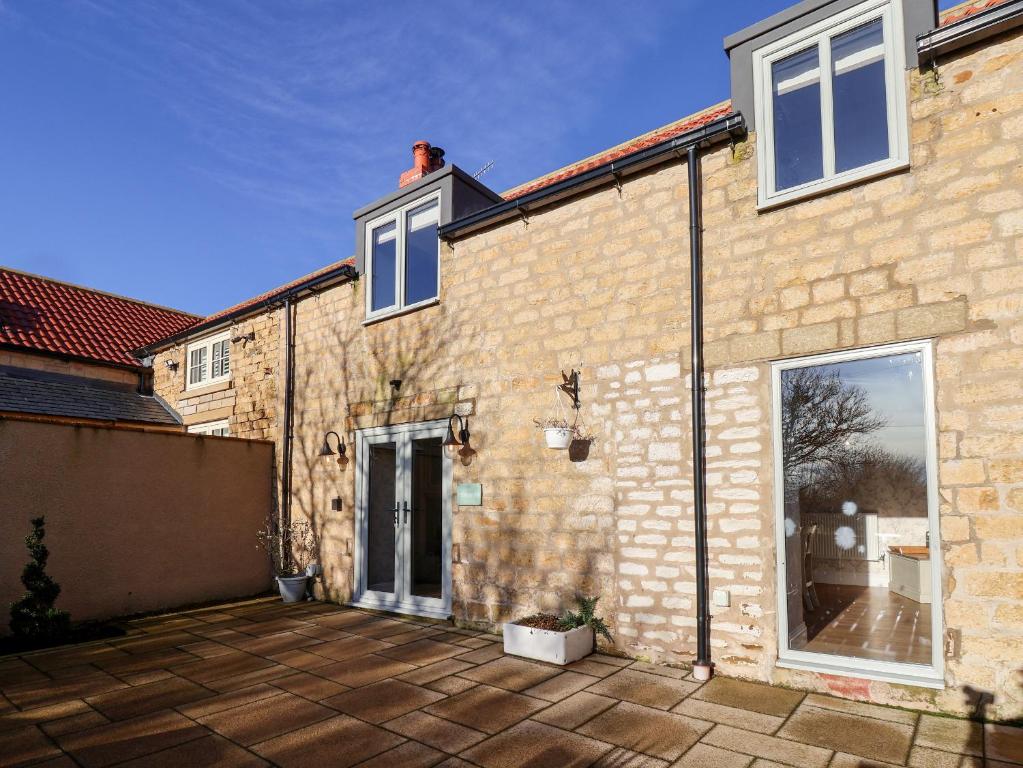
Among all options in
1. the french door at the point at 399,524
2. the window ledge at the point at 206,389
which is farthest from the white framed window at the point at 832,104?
the window ledge at the point at 206,389

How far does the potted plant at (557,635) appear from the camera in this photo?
17.0ft

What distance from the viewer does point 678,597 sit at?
5.05 metres

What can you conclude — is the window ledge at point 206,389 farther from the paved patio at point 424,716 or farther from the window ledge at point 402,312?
the paved patio at point 424,716

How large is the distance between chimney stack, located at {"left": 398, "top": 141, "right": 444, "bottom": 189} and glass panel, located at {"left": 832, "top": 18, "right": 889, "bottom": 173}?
5360 mm

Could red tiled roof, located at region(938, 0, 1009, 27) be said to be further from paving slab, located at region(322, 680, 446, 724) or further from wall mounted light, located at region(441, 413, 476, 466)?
paving slab, located at region(322, 680, 446, 724)

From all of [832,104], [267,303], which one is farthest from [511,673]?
[267,303]

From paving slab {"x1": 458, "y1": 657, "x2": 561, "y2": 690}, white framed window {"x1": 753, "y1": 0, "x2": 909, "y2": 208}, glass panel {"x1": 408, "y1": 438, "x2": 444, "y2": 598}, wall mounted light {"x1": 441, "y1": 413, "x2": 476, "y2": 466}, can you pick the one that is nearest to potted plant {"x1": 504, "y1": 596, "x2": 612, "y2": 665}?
paving slab {"x1": 458, "y1": 657, "x2": 561, "y2": 690}

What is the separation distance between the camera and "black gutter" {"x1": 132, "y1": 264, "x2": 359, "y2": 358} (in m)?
8.47

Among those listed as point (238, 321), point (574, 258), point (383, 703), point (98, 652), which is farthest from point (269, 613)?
point (574, 258)

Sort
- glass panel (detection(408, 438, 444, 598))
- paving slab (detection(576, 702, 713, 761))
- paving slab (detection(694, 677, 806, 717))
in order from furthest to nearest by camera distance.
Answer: glass panel (detection(408, 438, 444, 598))
paving slab (detection(694, 677, 806, 717))
paving slab (detection(576, 702, 713, 761))

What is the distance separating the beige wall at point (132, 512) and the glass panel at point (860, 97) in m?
8.39

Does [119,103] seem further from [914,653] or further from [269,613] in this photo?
[914,653]

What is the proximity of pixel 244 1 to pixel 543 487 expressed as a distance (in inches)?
213

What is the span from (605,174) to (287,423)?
6021 millimetres
